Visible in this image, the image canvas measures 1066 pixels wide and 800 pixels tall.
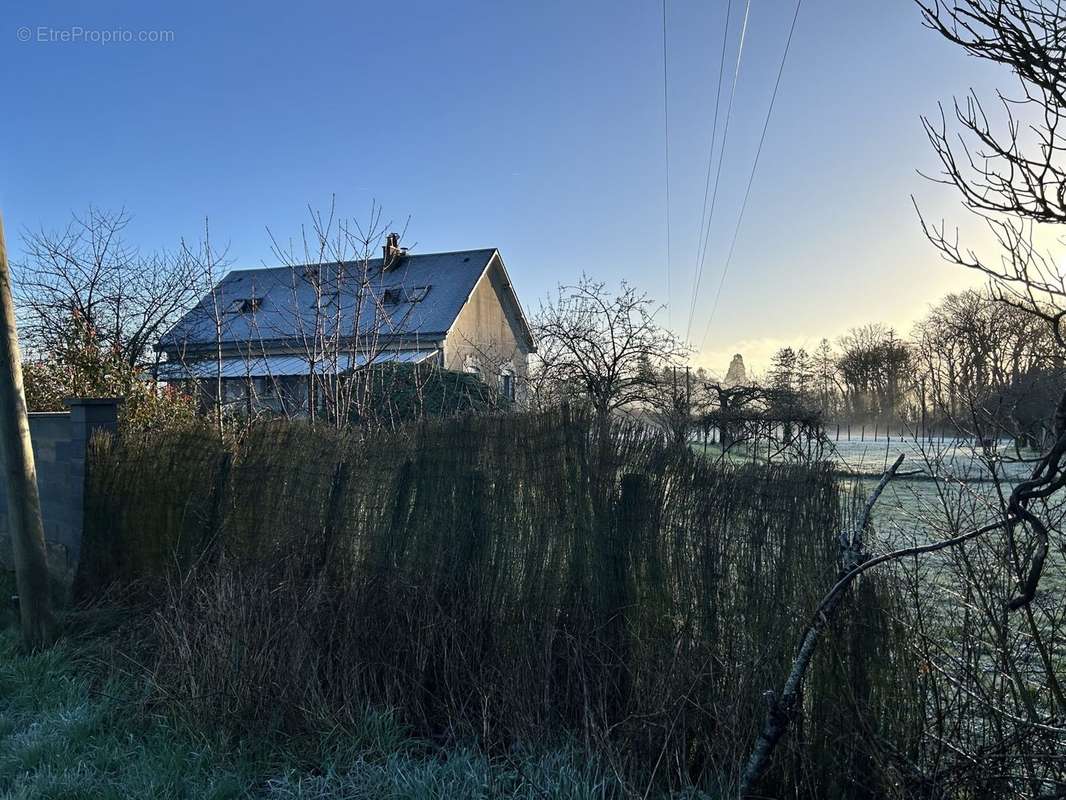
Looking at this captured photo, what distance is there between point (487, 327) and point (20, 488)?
19.5 metres

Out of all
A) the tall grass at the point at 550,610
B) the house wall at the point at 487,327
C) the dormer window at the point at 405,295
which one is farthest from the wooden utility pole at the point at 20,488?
the house wall at the point at 487,327

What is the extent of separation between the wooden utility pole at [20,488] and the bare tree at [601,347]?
9586 mm

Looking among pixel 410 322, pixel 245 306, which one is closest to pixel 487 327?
pixel 410 322

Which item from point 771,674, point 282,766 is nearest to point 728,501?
point 771,674

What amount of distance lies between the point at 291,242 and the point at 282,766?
6.12 m

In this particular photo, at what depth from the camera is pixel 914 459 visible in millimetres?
3176

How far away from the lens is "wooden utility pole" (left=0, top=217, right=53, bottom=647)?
4.77 meters

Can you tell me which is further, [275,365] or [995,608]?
[275,365]

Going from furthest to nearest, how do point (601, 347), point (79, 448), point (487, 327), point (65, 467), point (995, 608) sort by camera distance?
point (487, 327) → point (601, 347) → point (65, 467) → point (79, 448) → point (995, 608)

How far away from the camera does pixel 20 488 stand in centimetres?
486

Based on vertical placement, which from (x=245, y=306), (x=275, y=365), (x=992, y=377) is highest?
(x=245, y=306)

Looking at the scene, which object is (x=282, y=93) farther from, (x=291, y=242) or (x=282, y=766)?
(x=282, y=766)

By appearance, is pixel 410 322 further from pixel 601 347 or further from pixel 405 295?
pixel 601 347

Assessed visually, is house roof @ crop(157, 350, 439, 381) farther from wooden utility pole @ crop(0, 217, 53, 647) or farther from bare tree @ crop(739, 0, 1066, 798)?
bare tree @ crop(739, 0, 1066, 798)
